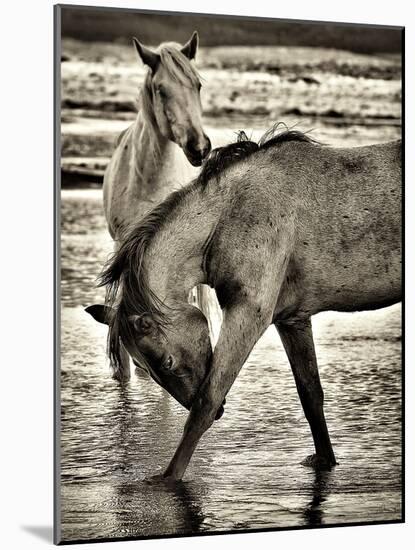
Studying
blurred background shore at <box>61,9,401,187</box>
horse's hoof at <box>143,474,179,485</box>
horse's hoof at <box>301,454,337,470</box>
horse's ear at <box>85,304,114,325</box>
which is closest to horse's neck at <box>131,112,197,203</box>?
blurred background shore at <box>61,9,401,187</box>

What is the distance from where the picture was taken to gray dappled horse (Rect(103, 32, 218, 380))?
5789 mm

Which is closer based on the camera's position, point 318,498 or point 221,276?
point 221,276

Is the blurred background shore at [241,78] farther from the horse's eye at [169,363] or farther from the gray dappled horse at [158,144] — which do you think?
the horse's eye at [169,363]

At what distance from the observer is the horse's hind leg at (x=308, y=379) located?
607 centimetres

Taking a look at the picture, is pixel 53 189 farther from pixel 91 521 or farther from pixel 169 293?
pixel 91 521

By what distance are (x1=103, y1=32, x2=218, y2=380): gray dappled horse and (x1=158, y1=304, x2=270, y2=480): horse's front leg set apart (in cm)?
15

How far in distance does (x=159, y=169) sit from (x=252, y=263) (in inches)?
22.9

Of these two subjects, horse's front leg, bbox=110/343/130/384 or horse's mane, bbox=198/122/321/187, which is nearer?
horse's front leg, bbox=110/343/130/384

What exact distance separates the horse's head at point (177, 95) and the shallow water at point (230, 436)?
1.49 feet

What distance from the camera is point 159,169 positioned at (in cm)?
586

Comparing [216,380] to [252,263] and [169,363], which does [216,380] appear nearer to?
[169,363]

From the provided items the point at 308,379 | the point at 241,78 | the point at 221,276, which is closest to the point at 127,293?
the point at 221,276

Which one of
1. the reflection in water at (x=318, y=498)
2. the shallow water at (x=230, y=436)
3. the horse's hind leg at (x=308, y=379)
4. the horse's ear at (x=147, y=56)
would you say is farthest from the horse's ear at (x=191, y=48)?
the reflection in water at (x=318, y=498)

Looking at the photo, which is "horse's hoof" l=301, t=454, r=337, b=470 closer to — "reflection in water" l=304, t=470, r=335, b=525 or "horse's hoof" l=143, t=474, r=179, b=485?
"reflection in water" l=304, t=470, r=335, b=525
